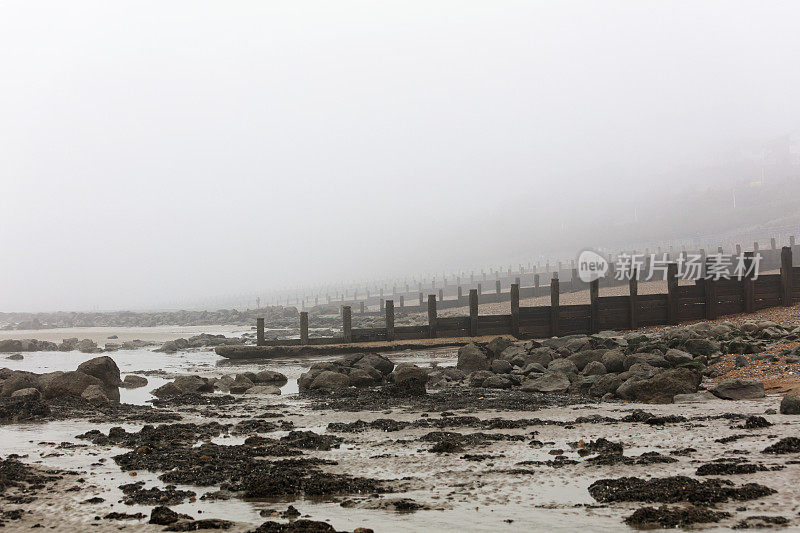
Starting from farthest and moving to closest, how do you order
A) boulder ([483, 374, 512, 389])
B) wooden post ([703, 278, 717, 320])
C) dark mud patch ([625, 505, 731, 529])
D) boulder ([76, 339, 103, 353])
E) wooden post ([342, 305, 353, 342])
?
1. boulder ([76, 339, 103, 353])
2. wooden post ([342, 305, 353, 342])
3. wooden post ([703, 278, 717, 320])
4. boulder ([483, 374, 512, 389])
5. dark mud patch ([625, 505, 731, 529])

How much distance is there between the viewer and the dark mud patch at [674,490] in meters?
7.51

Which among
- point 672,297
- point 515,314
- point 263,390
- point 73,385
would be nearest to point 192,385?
point 263,390

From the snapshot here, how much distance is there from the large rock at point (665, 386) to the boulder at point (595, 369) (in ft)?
12.5

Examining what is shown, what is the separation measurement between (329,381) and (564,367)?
7618mm

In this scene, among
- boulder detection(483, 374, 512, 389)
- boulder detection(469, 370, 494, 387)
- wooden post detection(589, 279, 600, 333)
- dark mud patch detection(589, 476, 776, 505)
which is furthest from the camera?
wooden post detection(589, 279, 600, 333)

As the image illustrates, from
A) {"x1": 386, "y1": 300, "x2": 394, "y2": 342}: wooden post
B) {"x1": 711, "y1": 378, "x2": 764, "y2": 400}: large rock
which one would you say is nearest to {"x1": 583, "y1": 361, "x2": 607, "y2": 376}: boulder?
{"x1": 711, "y1": 378, "x2": 764, "y2": 400}: large rock

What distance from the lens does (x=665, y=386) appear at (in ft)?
51.3

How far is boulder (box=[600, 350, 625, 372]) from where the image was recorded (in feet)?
65.0

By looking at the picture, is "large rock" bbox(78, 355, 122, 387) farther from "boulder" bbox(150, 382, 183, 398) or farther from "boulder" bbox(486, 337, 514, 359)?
"boulder" bbox(486, 337, 514, 359)

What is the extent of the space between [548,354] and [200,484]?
16109mm

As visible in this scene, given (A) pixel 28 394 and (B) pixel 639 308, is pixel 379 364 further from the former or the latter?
(B) pixel 639 308

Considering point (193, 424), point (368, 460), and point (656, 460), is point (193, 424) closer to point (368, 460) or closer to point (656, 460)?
point (368, 460)

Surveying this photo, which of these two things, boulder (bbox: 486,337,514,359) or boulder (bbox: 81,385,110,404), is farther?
boulder (bbox: 486,337,514,359)

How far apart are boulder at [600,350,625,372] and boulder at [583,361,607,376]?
161 mm
